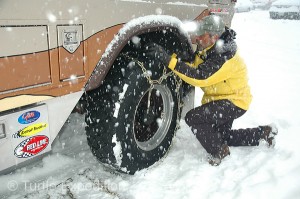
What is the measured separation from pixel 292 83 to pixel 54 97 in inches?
194

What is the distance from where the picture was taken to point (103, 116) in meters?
2.25

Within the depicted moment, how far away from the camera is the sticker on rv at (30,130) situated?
1.79 metres

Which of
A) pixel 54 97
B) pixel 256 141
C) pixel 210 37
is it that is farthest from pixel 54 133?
pixel 256 141

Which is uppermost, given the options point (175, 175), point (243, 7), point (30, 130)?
point (30, 130)

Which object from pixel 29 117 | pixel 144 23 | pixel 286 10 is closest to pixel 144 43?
pixel 144 23

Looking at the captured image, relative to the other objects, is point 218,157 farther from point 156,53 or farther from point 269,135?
point 156,53

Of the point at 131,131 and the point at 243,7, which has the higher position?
the point at 131,131

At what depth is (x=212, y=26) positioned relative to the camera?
2.57 meters

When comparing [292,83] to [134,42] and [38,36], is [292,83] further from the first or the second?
[38,36]

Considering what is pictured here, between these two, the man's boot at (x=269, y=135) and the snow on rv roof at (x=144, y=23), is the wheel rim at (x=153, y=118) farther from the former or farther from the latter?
the man's boot at (x=269, y=135)

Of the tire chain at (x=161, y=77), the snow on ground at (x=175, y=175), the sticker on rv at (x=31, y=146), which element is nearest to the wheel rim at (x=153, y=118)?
the tire chain at (x=161, y=77)

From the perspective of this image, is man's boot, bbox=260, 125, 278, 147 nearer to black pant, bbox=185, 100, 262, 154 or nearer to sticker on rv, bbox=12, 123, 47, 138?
black pant, bbox=185, 100, 262, 154

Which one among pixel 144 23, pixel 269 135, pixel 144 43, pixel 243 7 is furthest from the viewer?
pixel 243 7
